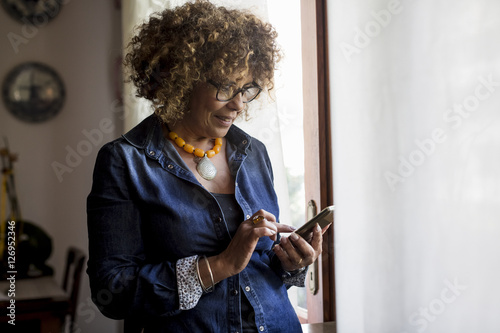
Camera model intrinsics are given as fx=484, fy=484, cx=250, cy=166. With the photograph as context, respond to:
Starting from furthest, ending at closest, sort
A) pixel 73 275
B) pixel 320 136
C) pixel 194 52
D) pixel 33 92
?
1. pixel 33 92
2. pixel 73 275
3. pixel 320 136
4. pixel 194 52

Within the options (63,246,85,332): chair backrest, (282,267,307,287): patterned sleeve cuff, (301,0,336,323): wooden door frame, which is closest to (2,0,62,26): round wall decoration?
(63,246,85,332): chair backrest

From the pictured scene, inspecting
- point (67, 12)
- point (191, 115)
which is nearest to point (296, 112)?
point (191, 115)

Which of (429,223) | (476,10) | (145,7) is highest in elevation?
(145,7)

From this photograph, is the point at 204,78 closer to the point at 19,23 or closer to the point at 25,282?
the point at 25,282

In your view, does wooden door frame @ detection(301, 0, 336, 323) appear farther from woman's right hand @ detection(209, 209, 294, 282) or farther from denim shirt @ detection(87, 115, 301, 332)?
woman's right hand @ detection(209, 209, 294, 282)

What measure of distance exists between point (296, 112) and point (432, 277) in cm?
93

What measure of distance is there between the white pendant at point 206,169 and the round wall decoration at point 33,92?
270 centimetres

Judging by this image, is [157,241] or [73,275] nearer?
[157,241]

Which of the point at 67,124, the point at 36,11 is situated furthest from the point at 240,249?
the point at 36,11

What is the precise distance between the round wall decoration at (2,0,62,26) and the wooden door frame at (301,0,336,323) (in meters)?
2.50

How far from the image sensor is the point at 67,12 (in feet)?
11.6

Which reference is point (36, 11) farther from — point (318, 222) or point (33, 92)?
point (318, 222)

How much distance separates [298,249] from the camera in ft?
3.60

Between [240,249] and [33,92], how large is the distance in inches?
119
